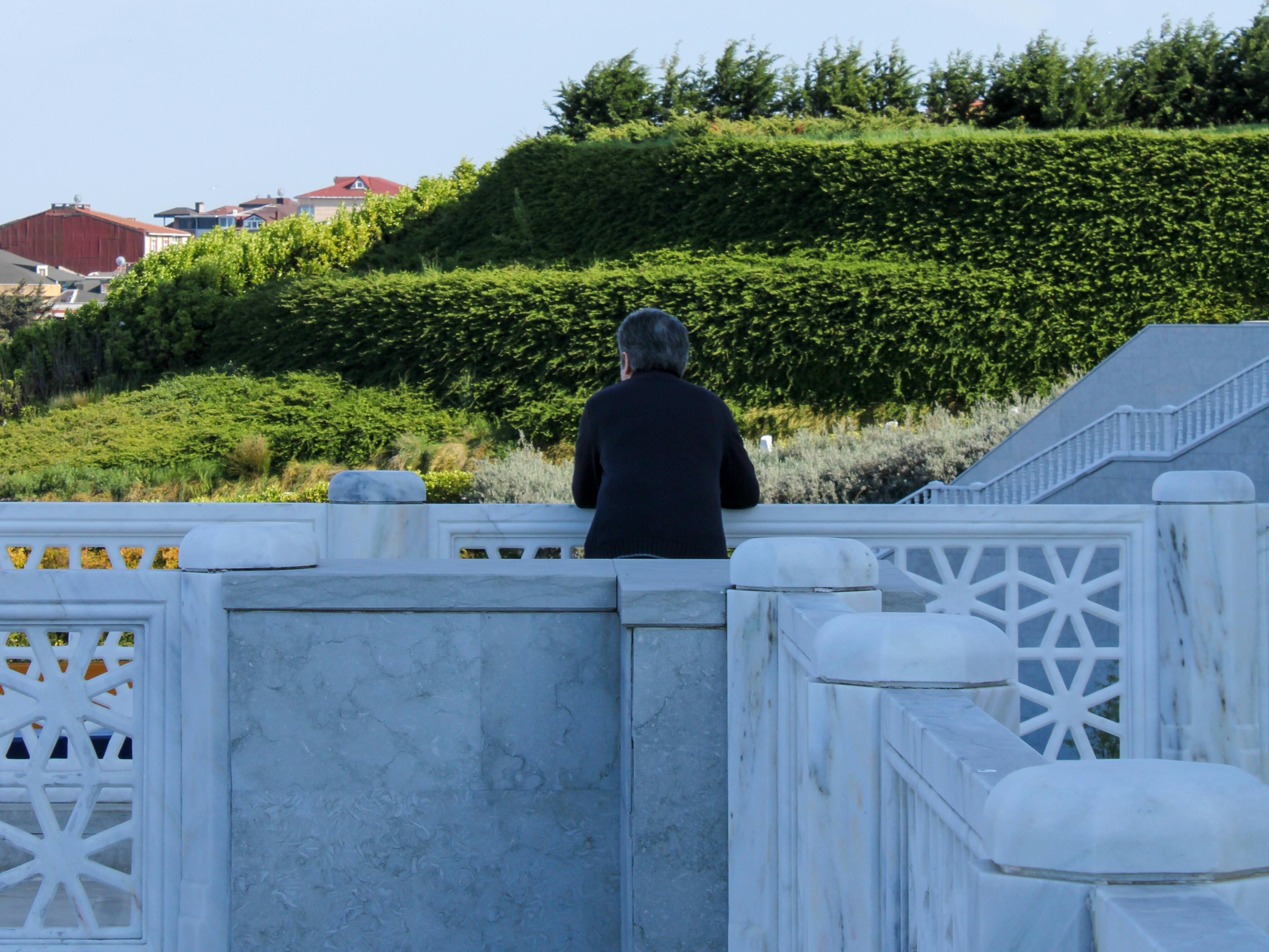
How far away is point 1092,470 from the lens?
36.8ft

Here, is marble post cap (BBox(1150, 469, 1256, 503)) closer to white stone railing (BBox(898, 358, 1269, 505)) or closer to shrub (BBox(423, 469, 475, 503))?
white stone railing (BBox(898, 358, 1269, 505))

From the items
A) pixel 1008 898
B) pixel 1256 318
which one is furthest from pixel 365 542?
pixel 1256 318

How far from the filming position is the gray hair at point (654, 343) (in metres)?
3.06

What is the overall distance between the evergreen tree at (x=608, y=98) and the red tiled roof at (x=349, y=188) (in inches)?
1866

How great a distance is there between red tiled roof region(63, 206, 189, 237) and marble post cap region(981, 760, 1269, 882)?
2971 inches

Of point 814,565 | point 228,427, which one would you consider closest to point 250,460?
point 228,427

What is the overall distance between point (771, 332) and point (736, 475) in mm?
13380

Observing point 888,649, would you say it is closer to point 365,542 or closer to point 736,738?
point 736,738

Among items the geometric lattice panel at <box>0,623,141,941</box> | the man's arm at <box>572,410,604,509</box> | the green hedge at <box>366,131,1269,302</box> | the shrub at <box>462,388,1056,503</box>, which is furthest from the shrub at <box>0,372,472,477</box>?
the geometric lattice panel at <box>0,623,141,941</box>

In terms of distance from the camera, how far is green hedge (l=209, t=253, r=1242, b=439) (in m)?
16.1

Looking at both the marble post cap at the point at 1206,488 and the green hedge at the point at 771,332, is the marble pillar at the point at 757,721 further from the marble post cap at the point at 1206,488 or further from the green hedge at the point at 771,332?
the green hedge at the point at 771,332

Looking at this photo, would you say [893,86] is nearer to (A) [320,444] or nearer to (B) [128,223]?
(A) [320,444]

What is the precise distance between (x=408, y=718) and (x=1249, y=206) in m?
17.9

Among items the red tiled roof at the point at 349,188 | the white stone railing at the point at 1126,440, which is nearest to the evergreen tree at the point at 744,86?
the white stone railing at the point at 1126,440
